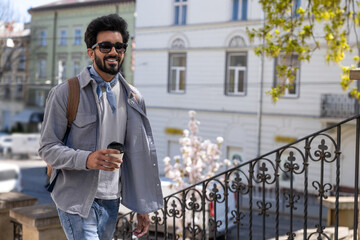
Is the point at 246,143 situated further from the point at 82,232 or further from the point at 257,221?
the point at 82,232

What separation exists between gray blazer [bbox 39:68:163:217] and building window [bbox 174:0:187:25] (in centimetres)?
2202

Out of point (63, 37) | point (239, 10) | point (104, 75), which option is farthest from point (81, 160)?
point (63, 37)

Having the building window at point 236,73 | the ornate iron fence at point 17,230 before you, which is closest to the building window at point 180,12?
the building window at point 236,73

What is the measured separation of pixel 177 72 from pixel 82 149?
72.4 ft

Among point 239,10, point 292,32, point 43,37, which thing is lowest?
point 292,32

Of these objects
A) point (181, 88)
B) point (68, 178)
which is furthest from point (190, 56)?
point (68, 178)

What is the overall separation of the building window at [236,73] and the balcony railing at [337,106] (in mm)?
3585

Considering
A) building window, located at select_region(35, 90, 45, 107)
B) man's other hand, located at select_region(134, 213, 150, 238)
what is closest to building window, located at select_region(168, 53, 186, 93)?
building window, located at select_region(35, 90, 45, 107)

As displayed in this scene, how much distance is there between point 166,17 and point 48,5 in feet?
35.5

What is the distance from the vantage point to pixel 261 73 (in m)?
21.9

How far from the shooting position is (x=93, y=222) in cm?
286

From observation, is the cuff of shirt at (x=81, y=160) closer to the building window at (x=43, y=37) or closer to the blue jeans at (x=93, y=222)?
the blue jeans at (x=93, y=222)

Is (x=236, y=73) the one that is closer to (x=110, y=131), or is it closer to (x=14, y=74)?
(x=14, y=74)

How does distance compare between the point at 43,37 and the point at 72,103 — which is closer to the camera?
the point at 72,103
